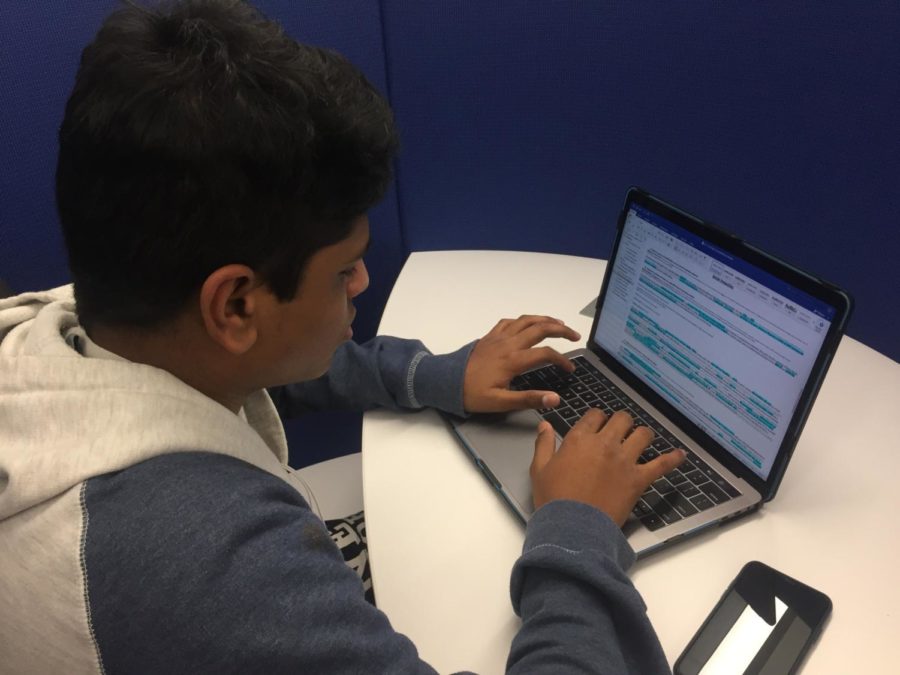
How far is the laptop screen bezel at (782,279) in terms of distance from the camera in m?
0.56

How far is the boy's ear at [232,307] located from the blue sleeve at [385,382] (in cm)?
30

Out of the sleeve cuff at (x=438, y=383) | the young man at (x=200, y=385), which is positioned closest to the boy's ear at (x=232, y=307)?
the young man at (x=200, y=385)

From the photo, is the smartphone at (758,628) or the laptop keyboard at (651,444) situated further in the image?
the laptop keyboard at (651,444)

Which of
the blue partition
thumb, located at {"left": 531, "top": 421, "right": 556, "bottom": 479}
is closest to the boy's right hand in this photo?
thumb, located at {"left": 531, "top": 421, "right": 556, "bottom": 479}

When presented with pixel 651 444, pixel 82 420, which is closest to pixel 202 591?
pixel 82 420

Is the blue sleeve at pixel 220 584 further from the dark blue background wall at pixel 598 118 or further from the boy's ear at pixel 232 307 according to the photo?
the dark blue background wall at pixel 598 118

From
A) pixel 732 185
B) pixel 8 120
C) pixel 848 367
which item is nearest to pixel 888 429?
pixel 848 367

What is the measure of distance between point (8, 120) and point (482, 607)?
3.01 feet

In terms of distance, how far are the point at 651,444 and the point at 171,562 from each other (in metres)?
0.51

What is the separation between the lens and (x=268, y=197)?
46cm

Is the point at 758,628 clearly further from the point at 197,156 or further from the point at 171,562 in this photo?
the point at 197,156

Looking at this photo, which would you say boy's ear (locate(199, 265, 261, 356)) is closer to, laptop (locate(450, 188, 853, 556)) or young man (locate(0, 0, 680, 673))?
young man (locate(0, 0, 680, 673))

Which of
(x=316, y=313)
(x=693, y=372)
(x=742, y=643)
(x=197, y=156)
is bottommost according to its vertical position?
(x=742, y=643)

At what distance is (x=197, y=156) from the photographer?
0.43 m
